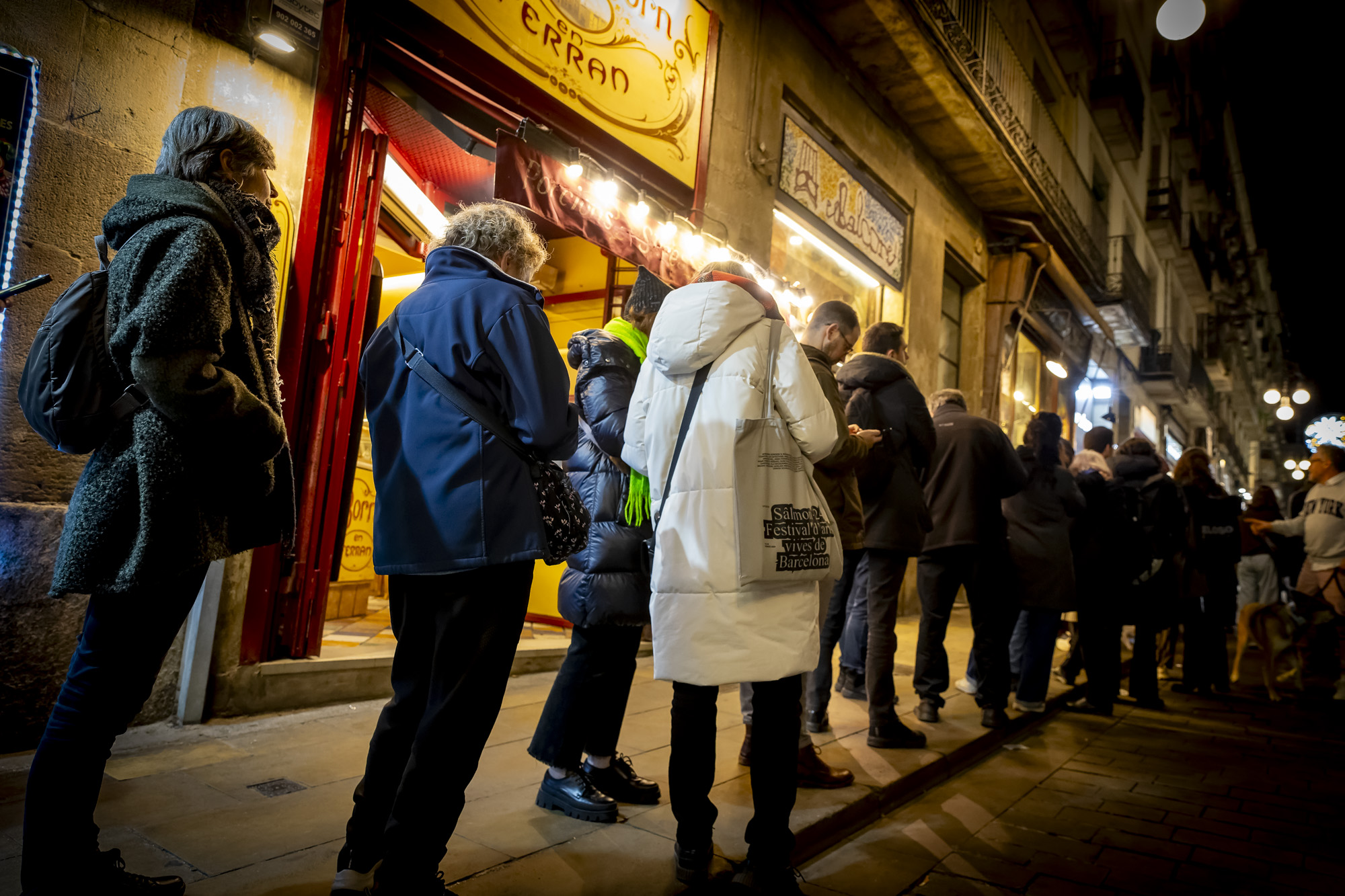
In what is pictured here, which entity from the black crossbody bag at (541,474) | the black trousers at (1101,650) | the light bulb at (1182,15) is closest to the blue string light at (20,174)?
the black crossbody bag at (541,474)

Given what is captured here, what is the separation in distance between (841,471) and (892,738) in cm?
162

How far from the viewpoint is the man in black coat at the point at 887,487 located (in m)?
4.02

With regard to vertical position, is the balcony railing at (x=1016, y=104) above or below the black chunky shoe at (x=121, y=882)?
above

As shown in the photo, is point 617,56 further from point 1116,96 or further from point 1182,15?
point 1116,96

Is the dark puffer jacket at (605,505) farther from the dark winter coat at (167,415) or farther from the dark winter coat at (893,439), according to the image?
the dark winter coat at (893,439)

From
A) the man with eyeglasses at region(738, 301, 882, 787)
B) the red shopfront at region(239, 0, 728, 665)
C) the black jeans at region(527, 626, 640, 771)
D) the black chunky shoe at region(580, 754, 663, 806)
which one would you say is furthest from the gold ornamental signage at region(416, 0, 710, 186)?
the black chunky shoe at region(580, 754, 663, 806)

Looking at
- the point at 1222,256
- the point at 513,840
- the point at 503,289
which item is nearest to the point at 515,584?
the point at 503,289

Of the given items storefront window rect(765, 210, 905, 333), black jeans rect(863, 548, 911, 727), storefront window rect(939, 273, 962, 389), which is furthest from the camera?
storefront window rect(939, 273, 962, 389)

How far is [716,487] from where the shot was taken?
7.81ft

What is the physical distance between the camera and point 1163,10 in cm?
1333

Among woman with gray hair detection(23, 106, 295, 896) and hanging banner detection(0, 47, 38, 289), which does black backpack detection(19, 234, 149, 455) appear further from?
hanging banner detection(0, 47, 38, 289)

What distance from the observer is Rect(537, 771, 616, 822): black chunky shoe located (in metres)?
2.82

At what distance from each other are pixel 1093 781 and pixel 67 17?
597 centimetres

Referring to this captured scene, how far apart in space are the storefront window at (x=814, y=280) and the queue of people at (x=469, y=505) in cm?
457
